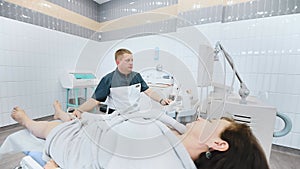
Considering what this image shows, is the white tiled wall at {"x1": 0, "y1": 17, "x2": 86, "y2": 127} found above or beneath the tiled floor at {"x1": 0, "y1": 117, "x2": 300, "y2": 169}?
above

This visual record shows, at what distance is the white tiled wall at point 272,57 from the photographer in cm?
155

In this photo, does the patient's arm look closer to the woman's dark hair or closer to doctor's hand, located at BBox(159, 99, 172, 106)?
the woman's dark hair

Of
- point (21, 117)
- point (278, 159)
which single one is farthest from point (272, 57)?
point (21, 117)

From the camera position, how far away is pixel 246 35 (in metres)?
1.73

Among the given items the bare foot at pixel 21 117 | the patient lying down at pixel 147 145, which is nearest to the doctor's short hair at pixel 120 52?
the patient lying down at pixel 147 145

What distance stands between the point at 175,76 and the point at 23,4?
2.16 m

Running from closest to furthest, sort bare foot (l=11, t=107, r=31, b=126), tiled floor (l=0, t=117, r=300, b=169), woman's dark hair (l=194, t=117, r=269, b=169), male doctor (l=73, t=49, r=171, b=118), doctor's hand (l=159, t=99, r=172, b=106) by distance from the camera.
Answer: woman's dark hair (l=194, t=117, r=269, b=169), bare foot (l=11, t=107, r=31, b=126), male doctor (l=73, t=49, r=171, b=118), doctor's hand (l=159, t=99, r=172, b=106), tiled floor (l=0, t=117, r=300, b=169)

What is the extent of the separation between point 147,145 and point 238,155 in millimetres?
360

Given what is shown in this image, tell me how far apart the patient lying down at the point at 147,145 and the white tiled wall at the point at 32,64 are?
4.93ft

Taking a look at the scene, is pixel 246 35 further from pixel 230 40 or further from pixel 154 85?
pixel 154 85

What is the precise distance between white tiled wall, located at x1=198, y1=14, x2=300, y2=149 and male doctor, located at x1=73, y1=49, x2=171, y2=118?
51.7 inches

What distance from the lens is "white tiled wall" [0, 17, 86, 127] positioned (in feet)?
5.90

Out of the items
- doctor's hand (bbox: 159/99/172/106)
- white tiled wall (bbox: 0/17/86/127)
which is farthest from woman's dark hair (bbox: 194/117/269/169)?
white tiled wall (bbox: 0/17/86/127)

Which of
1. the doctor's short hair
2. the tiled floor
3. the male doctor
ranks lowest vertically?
the tiled floor
